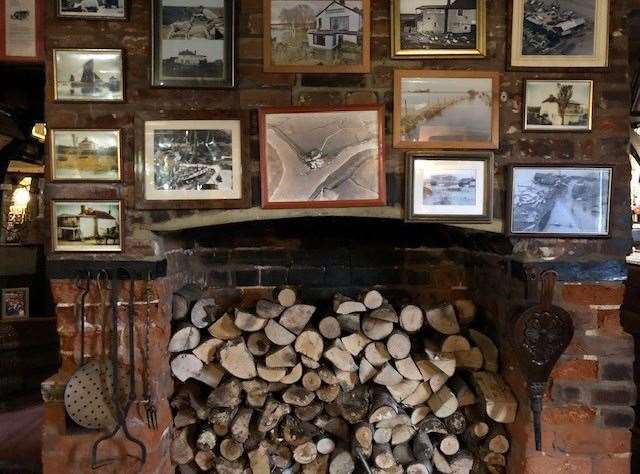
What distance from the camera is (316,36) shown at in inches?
62.7

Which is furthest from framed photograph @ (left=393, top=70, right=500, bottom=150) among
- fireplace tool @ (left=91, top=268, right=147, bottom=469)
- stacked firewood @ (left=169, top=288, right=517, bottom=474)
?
fireplace tool @ (left=91, top=268, right=147, bottom=469)

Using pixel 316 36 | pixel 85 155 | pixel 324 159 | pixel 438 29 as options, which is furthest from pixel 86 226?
pixel 438 29

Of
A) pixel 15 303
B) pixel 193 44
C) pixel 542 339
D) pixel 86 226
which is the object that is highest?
pixel 193 44

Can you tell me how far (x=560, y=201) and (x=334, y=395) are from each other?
3.51ft

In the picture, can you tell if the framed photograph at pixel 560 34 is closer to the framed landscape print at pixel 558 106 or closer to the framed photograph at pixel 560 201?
the framed landscape print at pixel 558 106

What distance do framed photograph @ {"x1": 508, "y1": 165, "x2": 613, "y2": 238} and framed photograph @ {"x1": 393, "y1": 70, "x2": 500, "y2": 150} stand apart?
7.2 inches

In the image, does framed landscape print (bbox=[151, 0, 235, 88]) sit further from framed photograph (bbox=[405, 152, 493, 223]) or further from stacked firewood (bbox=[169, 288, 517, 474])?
stacked firewood (bbox=[169, 288, 517, 474])

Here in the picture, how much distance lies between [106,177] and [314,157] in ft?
2.34

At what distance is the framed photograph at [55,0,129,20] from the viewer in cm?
157

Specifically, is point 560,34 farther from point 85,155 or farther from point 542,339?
point 85,155

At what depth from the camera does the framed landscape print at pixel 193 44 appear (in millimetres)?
1571

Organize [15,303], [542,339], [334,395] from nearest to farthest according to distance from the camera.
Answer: [542,339] → [334,395] → [15,303]

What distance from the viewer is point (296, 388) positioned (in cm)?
180

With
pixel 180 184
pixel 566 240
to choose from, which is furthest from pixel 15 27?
pixel 566 240
